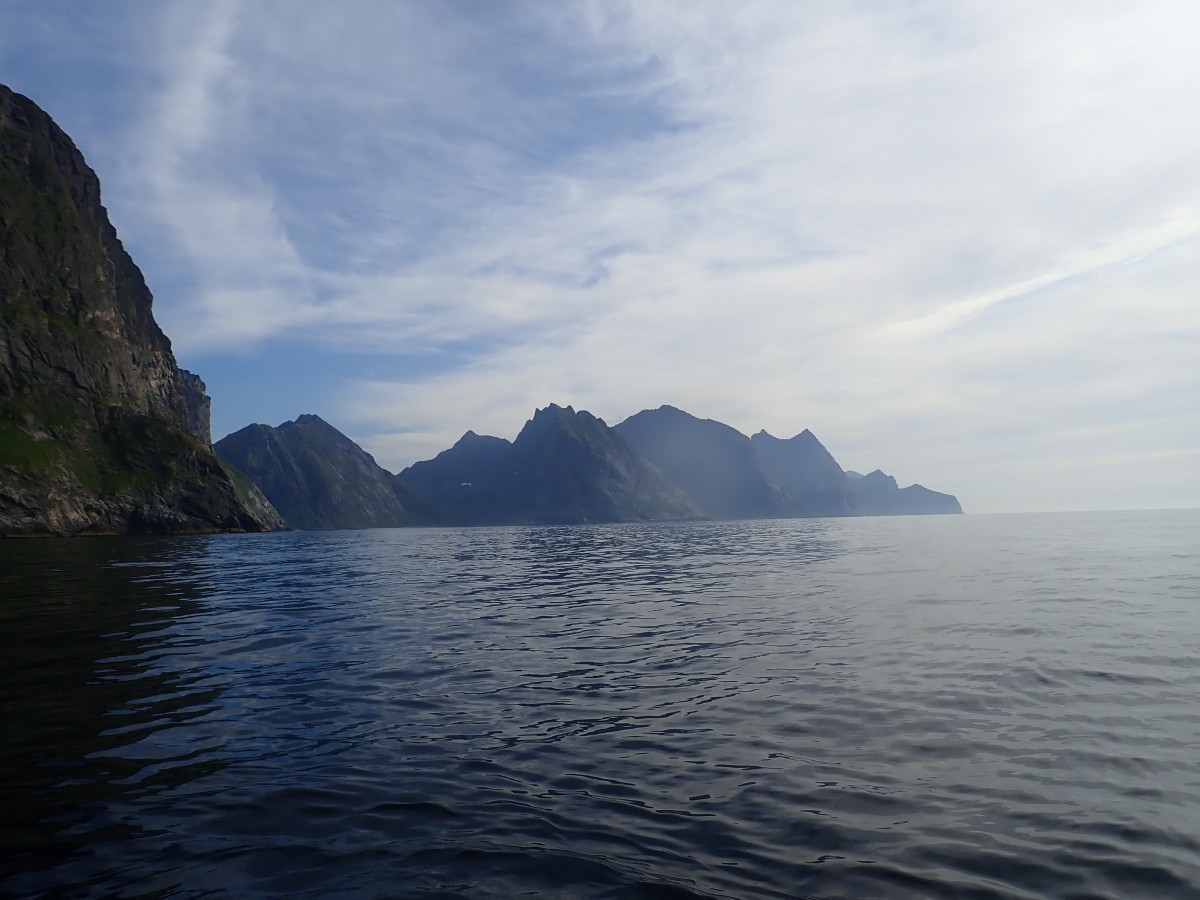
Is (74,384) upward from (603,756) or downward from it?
upward

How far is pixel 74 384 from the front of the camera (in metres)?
154

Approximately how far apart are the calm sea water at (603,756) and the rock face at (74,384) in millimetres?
136774

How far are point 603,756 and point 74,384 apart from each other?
637 ft

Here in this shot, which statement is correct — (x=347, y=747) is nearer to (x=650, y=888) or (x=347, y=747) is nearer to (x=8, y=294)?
(x=650, y=888)

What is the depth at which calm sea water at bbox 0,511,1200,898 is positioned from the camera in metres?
7.74

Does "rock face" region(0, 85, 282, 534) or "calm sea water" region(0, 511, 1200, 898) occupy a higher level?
"rock face" region(0, 85, 282, 534)

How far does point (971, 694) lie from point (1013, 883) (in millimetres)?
8967

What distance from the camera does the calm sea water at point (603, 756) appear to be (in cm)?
774

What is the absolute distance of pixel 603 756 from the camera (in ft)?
37.8

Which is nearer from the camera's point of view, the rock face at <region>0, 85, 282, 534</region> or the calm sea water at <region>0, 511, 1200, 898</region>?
the calm sea water at <region>0, 511, 1200, 898</region>

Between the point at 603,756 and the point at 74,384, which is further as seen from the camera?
the point at 74,384

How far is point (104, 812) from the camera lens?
899 cm

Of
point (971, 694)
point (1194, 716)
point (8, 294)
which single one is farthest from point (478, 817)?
→ point (8, 294)

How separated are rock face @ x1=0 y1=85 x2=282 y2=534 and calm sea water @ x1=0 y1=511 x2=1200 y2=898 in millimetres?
136774
